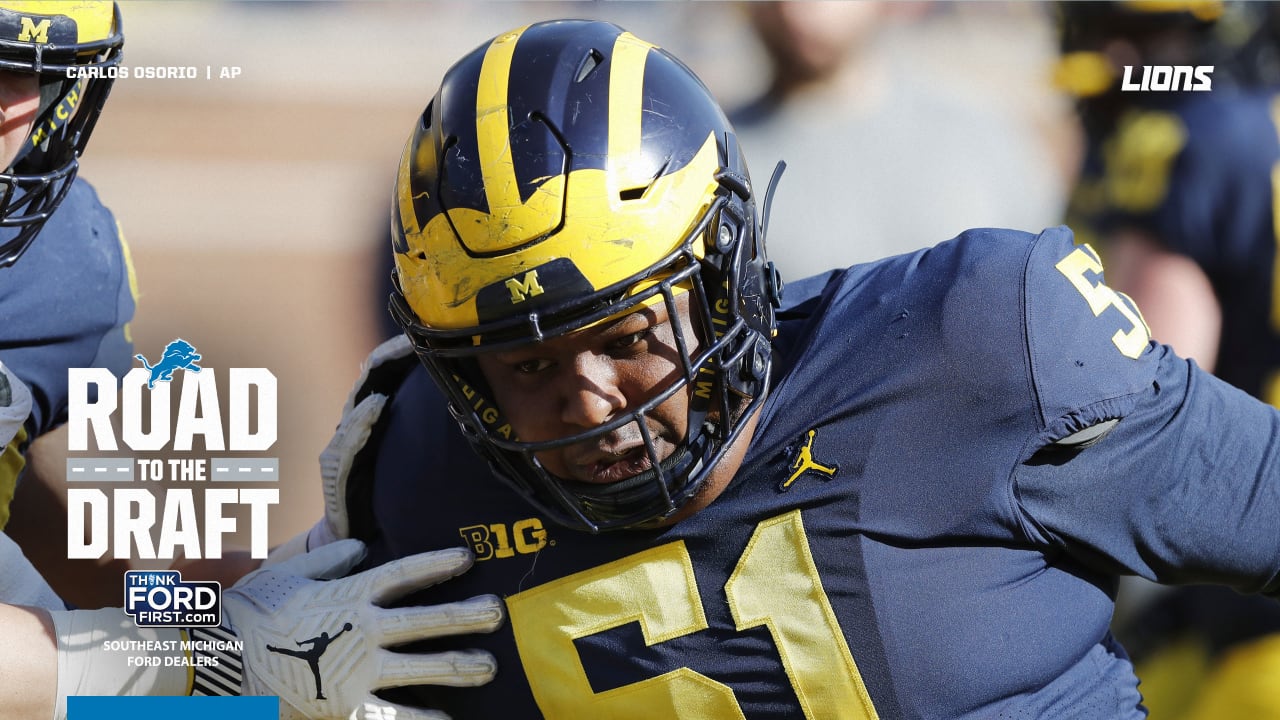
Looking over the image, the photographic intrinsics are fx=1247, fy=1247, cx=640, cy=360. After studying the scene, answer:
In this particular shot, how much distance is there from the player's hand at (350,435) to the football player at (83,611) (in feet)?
0.19

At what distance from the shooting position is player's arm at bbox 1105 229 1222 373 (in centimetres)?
259

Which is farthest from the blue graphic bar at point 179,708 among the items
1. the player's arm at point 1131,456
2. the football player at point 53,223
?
the player's arm at point 1131,456

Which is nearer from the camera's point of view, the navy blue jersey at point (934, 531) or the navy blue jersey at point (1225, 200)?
the navy blue jersey at point (934, 531)

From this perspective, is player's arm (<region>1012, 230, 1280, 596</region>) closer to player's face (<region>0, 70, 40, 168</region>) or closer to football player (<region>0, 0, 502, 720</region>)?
football player (<region>0, 0, 502, 720</region>)

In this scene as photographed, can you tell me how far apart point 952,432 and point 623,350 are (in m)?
0.38

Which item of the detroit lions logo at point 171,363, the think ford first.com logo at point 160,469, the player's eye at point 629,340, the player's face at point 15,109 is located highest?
the player's face at point 15,109

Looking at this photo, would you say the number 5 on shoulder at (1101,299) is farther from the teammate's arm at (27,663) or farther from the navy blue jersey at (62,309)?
the navy blue jersey at (62,309)

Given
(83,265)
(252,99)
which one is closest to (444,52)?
(252,99)

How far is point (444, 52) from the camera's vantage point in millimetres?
3465

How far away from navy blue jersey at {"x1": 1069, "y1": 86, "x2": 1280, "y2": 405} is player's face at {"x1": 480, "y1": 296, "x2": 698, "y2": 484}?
1617 millimetres

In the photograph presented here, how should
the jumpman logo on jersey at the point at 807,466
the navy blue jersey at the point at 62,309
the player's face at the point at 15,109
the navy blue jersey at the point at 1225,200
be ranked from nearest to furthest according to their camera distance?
Result: the jumpman logo on jersey at the point at 807,466 → the player's face at the point at 15,109 → the navy blue jersey at the point at 62,309 → the navy blue jersey at the point at 1225,200

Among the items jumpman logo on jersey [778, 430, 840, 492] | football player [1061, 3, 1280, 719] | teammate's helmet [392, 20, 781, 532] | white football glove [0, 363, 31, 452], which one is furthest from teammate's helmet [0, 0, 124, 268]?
football player [1061, 3, 1280, 719]

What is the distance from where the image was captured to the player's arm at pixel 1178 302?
259 centimetres

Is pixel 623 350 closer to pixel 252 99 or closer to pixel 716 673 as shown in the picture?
pixel 716 673
